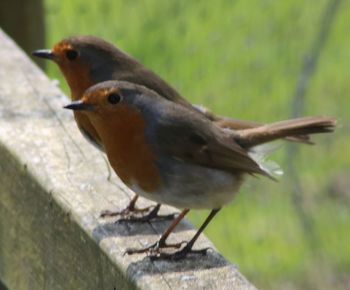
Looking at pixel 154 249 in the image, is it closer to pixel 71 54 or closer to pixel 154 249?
pixel 154 249

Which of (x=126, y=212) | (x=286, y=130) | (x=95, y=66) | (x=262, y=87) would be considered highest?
(x=126, y=212)

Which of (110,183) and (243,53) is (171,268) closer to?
(110,183)

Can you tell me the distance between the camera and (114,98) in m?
3.19

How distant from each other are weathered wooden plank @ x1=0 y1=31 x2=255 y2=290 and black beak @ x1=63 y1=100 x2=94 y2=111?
0.11m

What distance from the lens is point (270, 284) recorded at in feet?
20.1

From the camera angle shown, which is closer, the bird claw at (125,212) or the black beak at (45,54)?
the bird claw at (125,212)

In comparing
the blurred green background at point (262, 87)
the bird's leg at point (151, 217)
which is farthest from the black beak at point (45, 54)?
the blurred green background at point (262, 87)

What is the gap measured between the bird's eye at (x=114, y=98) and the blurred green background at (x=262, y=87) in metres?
2.66

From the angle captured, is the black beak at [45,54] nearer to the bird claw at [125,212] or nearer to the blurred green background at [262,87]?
the bird claw at [125,212]

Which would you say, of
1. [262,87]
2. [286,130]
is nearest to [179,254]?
[286,130]

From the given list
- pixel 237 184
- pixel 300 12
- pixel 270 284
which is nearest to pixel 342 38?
pixel 300 12

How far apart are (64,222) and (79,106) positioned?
0.49 m

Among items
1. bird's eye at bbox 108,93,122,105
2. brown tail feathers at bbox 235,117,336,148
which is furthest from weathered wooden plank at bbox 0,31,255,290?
brown tail feathers at bbox 235,117,336,148

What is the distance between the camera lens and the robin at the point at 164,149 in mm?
3172
